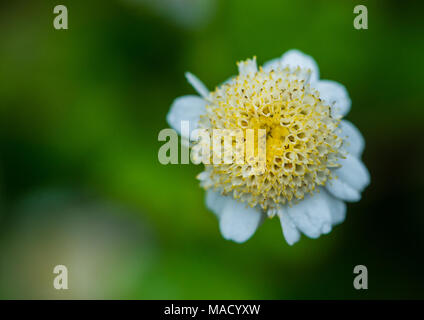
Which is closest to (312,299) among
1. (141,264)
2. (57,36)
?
(141,264)

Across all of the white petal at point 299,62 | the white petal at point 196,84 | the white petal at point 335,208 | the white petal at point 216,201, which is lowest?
the white petal at point 335,208

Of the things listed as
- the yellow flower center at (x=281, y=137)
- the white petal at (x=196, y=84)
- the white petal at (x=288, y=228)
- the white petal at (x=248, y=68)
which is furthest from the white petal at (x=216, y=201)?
the white petal at (x=248, y=68)

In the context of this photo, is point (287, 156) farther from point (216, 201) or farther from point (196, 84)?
point (196, 84)

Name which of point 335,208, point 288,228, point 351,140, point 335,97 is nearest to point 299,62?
point 335,97

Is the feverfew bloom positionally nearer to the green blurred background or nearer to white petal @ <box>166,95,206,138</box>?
white petal @ <box>166,95,206,138</box>

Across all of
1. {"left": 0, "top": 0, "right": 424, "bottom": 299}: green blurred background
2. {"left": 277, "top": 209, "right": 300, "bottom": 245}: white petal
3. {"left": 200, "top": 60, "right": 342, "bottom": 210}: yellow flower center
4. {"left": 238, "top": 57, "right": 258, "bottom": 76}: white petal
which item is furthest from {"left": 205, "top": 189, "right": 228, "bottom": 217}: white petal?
{"left": 0, "top": 0, "right": 424, "bottom": 299}: green blurred background

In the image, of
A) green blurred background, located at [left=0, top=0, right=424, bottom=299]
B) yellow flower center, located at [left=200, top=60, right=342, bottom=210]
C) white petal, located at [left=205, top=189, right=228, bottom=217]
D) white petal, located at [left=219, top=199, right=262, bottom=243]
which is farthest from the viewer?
green blurred background, located at [left=0, top=0, right=424, bottom=299]

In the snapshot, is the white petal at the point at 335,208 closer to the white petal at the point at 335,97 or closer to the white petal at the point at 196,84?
the white petal at the point at 335,97
